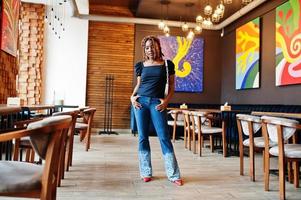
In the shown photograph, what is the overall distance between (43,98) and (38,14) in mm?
2503

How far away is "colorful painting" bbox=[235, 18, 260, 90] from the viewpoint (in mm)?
7199

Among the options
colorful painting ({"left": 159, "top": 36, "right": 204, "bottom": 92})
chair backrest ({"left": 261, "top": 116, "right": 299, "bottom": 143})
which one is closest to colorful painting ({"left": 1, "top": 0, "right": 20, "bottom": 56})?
chair backrest ({"left": 261, "top": 116, "right": 299, "bottom": 143})

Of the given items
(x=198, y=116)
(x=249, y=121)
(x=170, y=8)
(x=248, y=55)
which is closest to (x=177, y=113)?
(x=198, y=116)

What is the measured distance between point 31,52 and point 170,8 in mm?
4272

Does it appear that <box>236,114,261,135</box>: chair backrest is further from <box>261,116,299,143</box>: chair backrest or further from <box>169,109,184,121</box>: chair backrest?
<box>169,109,184,121</box>: chair backrest

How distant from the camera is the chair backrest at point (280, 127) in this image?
2.55 meters

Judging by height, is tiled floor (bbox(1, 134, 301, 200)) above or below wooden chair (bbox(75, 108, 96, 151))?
below

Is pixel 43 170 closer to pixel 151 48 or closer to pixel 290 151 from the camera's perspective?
pixel 151 48

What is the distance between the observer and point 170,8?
820 cm

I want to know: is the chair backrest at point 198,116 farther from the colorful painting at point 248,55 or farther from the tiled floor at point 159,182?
the colorful painting at point 248,55

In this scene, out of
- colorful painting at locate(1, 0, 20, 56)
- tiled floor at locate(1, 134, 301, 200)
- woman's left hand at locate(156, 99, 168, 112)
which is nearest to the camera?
tiled floor at locate(1, 134, 301, 200)

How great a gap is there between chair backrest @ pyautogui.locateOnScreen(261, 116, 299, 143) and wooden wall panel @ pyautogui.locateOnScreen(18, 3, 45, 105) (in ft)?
23.5

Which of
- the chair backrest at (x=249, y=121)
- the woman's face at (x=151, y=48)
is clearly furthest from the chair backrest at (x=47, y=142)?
the chair backrest at (x=249, y=121)

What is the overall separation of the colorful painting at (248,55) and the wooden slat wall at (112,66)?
3273 mm
